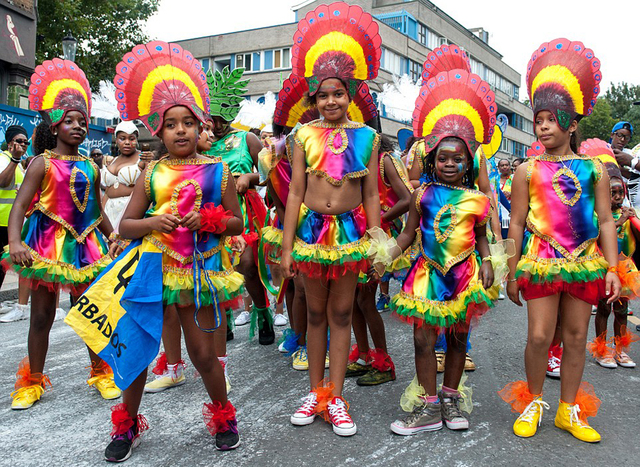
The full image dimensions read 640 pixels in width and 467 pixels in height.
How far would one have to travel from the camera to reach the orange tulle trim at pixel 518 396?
3592mm


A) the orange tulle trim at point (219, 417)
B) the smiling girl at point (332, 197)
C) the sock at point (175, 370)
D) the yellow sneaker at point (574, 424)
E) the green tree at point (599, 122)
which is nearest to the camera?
the orange tulle trim at point (219, 417)

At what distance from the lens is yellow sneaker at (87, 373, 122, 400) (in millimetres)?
4109

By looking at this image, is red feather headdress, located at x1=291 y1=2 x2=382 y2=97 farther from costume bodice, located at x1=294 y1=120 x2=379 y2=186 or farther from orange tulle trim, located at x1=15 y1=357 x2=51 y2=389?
orange tulle trim, located at x1=15 y1=357 x2=51 y2=389

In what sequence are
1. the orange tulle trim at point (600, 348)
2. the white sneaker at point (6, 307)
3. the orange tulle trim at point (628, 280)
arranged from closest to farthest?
the orange tulle trim at point (628, 280) → the orange tulle trim at point (600, 348) → the white sneaker at point (6, 307)

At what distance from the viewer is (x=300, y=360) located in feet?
15.9

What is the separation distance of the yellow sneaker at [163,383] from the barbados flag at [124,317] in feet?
4.24

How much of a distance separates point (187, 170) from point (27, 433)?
1.90m

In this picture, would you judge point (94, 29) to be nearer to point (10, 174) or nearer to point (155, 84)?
point (10, 174)

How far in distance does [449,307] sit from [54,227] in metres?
2.84

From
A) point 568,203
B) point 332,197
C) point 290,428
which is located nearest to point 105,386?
point 290,428

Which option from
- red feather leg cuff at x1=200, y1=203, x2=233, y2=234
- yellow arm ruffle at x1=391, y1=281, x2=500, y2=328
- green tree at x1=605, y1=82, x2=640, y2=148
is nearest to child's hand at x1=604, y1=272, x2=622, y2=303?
yellow arm ruffle at x1=391, y1=281, x2=500, y2=328

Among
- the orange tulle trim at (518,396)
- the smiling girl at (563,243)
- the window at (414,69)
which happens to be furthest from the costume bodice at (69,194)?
the window at (414,69)

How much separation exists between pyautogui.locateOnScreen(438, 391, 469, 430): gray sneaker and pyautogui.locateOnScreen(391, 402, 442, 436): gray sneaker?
0.06m

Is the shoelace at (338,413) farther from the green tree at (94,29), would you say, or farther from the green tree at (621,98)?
the green tree at (621,98)
